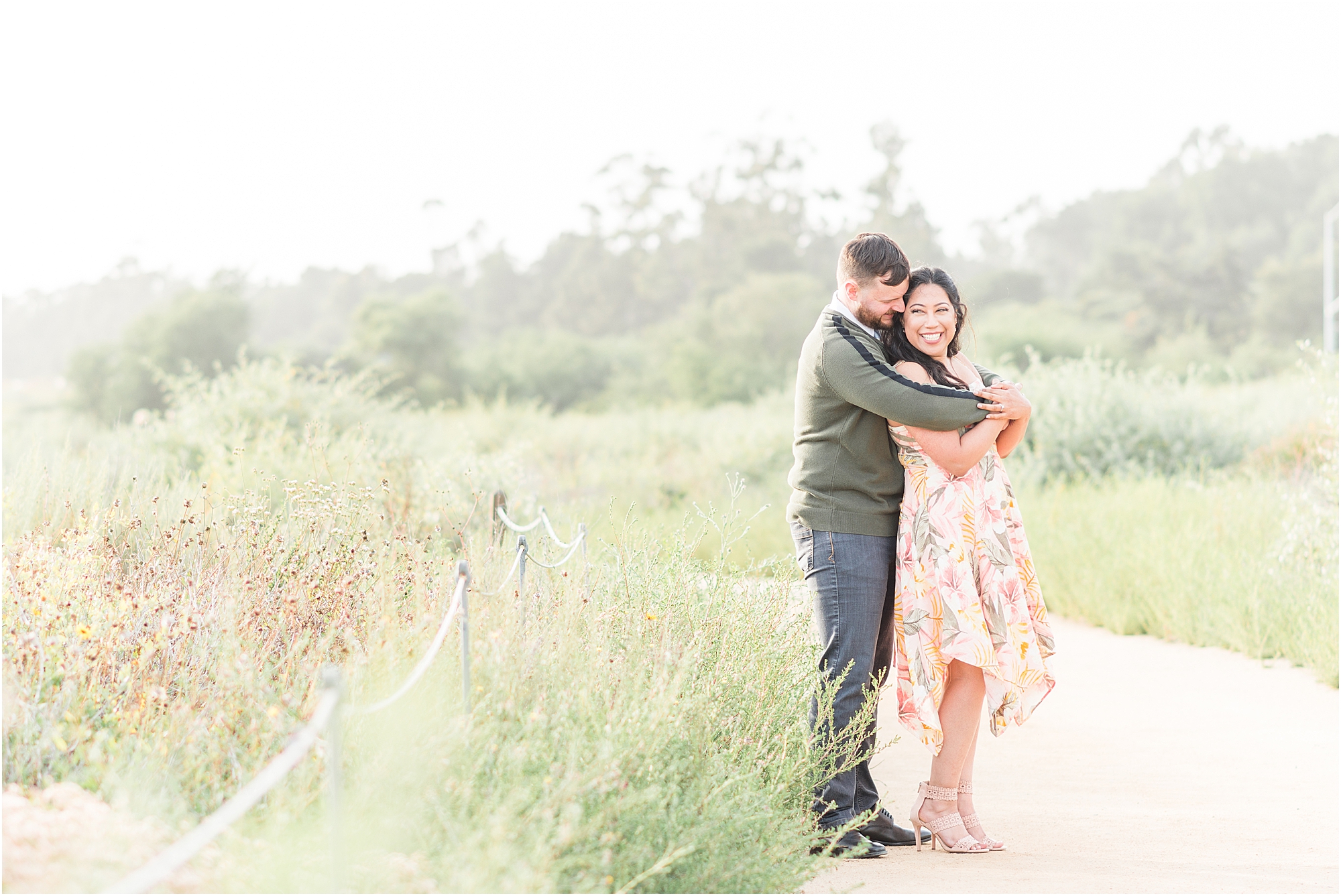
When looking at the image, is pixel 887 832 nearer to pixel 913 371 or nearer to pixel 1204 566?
pixel 913 371

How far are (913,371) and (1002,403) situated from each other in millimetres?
305

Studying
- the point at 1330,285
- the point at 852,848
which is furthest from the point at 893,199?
the point at 852,848

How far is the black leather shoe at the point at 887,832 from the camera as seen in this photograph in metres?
3.90

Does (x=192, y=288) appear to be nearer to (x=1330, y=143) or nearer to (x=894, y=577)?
(x=894, y=577)

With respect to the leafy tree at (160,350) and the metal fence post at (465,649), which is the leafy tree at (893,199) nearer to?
the leafy tree at (160,350)

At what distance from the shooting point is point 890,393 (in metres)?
3.54

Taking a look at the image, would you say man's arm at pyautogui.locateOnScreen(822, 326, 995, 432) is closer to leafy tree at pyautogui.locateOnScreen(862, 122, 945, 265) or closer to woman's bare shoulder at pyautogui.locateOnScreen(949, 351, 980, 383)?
woman's bare shoulder at pyautogui.locateOnScreen(949, 351, 980, 383)

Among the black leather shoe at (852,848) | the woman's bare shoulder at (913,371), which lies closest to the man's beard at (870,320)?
the woman's bare shoulder at (913,371)

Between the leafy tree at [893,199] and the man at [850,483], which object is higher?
the leafy tree at [893,199]

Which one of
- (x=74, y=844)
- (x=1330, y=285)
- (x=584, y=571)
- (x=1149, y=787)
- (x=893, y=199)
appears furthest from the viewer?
(x=893, y=199)

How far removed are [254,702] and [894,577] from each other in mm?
2019

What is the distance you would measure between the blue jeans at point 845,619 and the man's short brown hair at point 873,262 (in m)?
0.84

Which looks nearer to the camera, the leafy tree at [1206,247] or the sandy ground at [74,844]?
the sandy ground at [74,844]

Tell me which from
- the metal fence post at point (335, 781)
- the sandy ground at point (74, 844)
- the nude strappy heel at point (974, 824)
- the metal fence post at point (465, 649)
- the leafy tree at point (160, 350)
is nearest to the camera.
Result: the metal fence post at point (335, 781)
